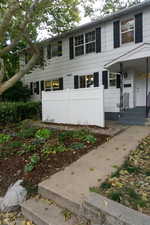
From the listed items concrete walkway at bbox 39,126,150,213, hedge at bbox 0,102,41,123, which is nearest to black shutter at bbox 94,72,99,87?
hedge at bbox 0,102,41,123

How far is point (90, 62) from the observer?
10727 millimetres

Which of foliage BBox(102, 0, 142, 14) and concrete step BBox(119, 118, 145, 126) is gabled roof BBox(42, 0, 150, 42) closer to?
concrete step BBox(119, 118, 145, 126)

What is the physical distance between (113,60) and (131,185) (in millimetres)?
→ 6347

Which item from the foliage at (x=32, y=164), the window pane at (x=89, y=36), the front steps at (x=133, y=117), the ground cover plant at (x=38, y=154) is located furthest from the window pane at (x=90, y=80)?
the foliage at (x=32, y=164)

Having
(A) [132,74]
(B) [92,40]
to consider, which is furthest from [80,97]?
(B) [92,40]

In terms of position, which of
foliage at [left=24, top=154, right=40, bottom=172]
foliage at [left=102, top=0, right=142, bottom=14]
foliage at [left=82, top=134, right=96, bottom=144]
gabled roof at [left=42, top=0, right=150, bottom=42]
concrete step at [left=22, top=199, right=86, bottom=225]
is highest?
foliage at [left=102, top=0, right=142, bottom=14]

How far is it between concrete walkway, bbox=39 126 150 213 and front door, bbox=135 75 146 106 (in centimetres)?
486

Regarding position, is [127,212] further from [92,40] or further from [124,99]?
[92,40]

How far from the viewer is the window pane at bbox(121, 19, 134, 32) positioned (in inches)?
357

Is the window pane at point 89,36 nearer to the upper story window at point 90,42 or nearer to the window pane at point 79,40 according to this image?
the upper story window at point 90,42

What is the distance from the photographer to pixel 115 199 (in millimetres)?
2484

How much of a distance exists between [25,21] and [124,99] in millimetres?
6276

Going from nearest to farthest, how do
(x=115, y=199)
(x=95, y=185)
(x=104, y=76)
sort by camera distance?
(x=115, y=199)
(x=95, y=185)
(x=104, y=76)

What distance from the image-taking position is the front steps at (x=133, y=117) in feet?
24.4
